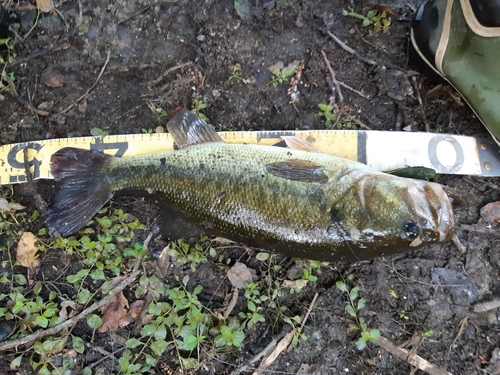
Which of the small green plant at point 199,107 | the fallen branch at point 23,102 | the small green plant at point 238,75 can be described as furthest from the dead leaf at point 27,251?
the small green plant at point 238,75

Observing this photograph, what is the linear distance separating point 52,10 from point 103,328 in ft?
9.42

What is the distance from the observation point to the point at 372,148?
10.4 ft

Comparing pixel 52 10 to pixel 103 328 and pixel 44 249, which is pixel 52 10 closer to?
pixel 44 249

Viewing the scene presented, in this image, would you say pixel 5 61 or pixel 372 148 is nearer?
pixel 372 148

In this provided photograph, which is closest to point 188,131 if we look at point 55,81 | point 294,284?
point 55,81

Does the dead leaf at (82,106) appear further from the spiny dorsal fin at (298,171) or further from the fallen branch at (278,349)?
the fallen branch at (278,349)

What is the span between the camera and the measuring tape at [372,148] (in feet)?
10.3

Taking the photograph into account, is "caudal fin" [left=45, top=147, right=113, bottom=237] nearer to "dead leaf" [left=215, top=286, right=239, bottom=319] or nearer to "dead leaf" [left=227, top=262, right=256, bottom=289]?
"dead leaf" [left=227, top=262, right=256, bottom=289]

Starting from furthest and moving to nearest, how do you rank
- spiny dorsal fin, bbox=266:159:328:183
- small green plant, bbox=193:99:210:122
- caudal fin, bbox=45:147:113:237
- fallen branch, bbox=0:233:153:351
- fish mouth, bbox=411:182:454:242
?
small green plant, bbox=193:99:210:122 → fallen branch, bbox=0:233:153:351 → caudal fin, bbox=45:147:113:237 → spiny dorsal fin, bbox=266:159:328:183 → fish mouth, bbox=411:182:454:242

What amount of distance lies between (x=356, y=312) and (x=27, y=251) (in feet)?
9.18

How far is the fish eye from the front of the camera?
2.50 m

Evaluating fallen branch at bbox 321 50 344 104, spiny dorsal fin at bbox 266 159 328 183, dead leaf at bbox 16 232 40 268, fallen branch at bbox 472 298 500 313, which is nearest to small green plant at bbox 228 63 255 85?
fallen branch at bbox 321 50 344 104

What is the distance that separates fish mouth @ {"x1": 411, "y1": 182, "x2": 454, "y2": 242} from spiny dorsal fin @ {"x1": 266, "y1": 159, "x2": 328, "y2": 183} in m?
0.65

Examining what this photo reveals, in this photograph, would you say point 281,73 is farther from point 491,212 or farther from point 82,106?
point 491,212
